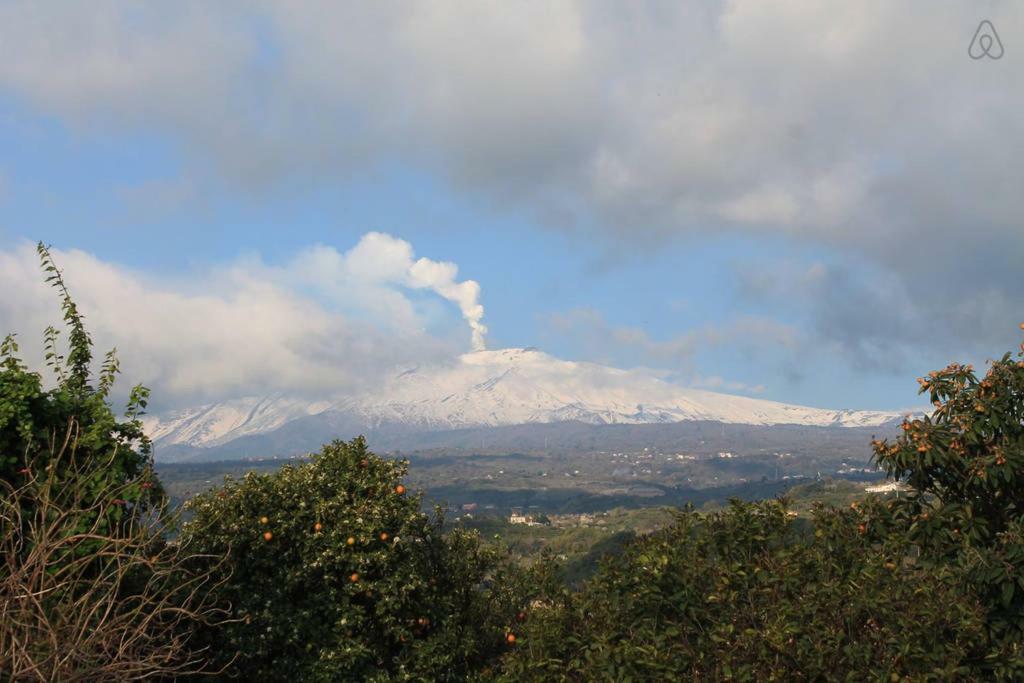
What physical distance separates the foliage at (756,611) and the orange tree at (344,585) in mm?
1827

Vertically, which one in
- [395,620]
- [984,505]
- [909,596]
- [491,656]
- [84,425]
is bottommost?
[491,656]

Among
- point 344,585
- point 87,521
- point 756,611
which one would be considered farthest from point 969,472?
point 87,521

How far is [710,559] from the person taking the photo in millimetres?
11508

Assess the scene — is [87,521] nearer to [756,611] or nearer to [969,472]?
[756,611]

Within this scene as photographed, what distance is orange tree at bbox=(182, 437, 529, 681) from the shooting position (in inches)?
488

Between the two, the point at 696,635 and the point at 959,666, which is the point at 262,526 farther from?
the point at 959,666

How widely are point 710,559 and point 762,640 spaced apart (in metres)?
2.58

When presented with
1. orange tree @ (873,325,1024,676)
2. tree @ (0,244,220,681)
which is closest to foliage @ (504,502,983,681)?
orange tree @ (873,325,1024,676)

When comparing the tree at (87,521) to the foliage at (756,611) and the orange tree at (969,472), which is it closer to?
the foliage at (756,611)

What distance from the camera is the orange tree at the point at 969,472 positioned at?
9500 mm

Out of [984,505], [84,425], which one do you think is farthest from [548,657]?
[84,425]

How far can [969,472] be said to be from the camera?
10.7 meters

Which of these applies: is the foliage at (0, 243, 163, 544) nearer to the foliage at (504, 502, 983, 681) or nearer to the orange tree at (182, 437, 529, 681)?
the orange tree at (182, 437, 529, 681)

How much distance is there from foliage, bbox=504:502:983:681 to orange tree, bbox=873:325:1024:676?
47 centimetres
